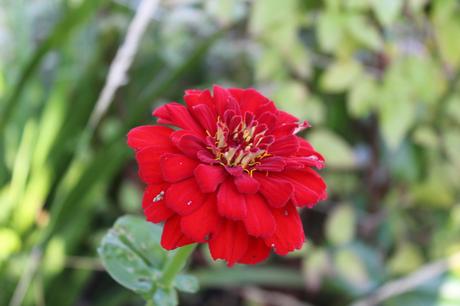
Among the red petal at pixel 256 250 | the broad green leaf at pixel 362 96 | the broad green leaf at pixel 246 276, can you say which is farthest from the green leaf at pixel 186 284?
the broad green leaf at pixel 362 96

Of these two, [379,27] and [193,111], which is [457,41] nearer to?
[379,27]

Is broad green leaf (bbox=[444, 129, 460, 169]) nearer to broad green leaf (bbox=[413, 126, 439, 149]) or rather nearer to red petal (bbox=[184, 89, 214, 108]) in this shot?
broad green leaf (bbox=[413, 126, 439, 149])

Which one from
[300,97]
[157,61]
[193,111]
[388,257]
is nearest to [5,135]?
[157,61]

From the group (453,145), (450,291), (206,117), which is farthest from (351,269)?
(206,117)

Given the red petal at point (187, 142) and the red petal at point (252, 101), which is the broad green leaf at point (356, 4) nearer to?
the red petal at point (252, 101)

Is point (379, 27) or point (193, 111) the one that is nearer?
point (193, 111)

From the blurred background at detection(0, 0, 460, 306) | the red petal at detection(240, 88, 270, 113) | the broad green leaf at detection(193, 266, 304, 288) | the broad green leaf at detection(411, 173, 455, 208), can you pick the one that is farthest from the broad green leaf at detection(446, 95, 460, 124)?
the red petal at detection(240, 88, 270, 113)

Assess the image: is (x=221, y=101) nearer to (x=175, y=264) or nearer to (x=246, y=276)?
(x=175, y=264)
